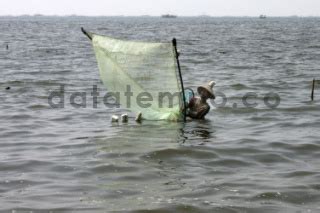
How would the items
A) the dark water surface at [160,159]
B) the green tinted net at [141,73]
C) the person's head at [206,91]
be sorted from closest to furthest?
the dark water surface at [160,159] < the green tinted net at [141,73] < the person's head at [206,91]

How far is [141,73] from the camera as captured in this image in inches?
391

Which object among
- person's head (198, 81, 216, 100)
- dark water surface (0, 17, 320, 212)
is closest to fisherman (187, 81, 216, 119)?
person's head (198, 81, 216, 100)

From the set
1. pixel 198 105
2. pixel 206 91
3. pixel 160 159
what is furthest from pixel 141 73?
pixel 160 159

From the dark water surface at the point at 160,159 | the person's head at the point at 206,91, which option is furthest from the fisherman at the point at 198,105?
the dark water surface at the point at 160,159

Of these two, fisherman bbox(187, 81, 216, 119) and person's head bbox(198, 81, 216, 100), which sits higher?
person's head bbox(198, 81, 216, 100)

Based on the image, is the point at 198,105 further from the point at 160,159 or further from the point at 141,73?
the point at 160,159

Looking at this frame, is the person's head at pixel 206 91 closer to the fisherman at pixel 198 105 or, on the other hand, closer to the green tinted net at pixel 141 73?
the fisherman at pixel 198 105

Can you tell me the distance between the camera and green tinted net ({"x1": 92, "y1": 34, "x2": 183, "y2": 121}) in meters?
9.76

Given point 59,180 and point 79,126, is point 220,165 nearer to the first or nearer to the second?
point 59,180

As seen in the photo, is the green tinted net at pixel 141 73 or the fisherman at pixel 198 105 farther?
the fisherman at pixel 198 105

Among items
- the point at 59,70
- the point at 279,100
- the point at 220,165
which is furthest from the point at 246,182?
the point at 59,70

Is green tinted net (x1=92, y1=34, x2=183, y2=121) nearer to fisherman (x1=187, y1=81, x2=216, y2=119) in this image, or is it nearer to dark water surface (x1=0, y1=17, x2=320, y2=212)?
fisherman (x1=187, y1=81, x2=216, y2=119)

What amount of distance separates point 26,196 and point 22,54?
80.3 feet

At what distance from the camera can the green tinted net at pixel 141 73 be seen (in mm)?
9758
